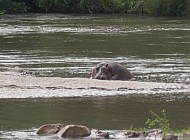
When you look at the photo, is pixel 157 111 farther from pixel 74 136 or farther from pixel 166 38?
pixel 166 38

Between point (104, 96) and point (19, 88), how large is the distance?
2333 millimetres

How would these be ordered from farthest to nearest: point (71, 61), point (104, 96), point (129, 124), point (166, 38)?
1. point (166, 38)
2. point (71, 61)
3. point (104, 96)
4. point (129, 124)

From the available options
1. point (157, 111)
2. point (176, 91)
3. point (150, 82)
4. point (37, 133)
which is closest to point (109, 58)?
point (150, 82)

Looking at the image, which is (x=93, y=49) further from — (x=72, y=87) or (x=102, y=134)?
(x=102, y=134)

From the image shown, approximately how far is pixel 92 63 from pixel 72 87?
23.1 feet

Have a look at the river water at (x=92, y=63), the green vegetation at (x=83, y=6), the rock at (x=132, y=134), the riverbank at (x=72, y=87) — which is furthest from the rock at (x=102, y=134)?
the green vegetation at (x=83, y=6)

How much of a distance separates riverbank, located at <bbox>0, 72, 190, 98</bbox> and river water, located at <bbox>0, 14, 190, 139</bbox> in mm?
777

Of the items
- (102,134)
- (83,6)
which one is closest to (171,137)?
(102,134)

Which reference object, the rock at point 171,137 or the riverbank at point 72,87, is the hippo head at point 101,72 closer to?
the riverbank at point 72,87

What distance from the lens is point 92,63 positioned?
83.4 feet

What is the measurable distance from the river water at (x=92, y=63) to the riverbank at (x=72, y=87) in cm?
78

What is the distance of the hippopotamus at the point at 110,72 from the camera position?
68.7 ft

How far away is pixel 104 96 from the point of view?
55.5ft

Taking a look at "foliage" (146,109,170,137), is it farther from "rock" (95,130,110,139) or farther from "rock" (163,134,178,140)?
"rock" (95,130,110,139)
